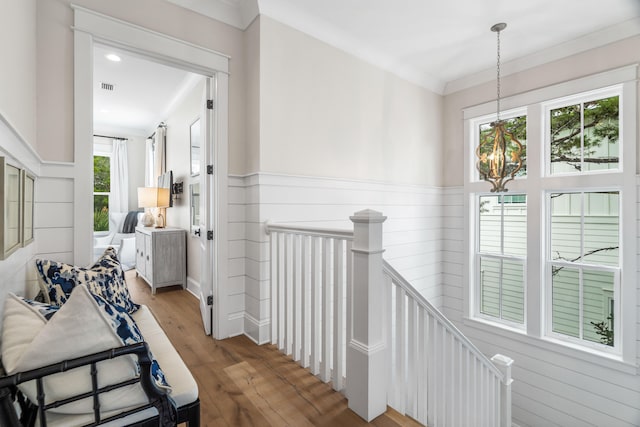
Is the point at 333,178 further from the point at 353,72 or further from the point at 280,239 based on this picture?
the point at 353,72

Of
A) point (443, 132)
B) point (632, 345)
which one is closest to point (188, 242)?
point (443, 132)

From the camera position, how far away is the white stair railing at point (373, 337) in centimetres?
157

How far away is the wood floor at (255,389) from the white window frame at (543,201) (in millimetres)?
2636

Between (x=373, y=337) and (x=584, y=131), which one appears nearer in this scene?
(x=373, y=337)

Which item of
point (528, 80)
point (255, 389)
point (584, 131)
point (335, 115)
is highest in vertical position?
point (528, 80)

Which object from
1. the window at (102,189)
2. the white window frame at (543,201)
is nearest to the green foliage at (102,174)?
the window at (102,189)

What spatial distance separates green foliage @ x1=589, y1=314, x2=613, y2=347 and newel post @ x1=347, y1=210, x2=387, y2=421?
112 inches

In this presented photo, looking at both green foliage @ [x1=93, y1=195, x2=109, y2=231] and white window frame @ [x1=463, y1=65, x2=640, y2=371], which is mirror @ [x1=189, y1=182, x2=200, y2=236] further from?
white window frame @ [x1=463, y1=65, x2=640, y2=371]

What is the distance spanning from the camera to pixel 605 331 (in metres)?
2.99

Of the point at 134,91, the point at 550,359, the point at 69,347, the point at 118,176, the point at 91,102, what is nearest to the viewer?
the point at 69,347

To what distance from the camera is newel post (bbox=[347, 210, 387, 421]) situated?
1541 millimetres

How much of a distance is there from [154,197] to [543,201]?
5.09 m

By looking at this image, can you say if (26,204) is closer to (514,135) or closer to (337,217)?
(337,217)

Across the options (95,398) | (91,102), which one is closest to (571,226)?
(95,398)
